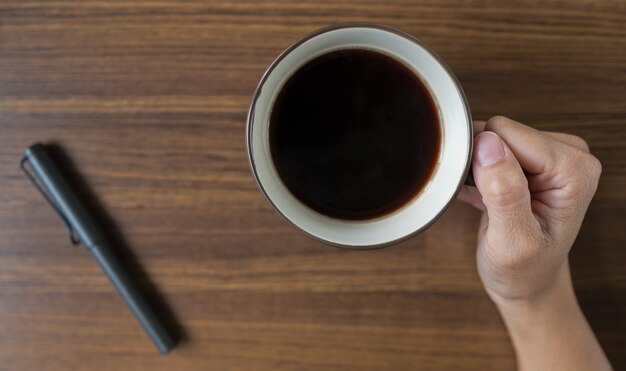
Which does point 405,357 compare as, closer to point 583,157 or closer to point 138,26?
point 583,157

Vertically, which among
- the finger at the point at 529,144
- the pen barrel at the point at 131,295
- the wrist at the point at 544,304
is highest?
the finger at the point at 529,144

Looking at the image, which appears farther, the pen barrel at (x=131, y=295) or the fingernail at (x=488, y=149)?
the pen barrel at (x=131, y=295)

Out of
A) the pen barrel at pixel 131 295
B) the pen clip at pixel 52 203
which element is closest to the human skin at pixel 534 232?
the pen barrel at pixel 131 295

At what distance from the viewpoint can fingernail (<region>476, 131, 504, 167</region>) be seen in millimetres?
587

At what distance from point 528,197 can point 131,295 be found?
22.2 inches

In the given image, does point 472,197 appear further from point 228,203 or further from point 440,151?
point 228,203

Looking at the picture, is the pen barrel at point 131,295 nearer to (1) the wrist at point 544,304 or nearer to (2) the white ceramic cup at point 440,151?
(2) the white ceramic cup at point 440,151

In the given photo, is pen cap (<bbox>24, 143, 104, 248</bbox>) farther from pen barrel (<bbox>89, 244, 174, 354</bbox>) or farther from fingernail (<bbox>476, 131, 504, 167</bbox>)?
fingernail (<bbox>476, 131, 504, 167</bbox>)

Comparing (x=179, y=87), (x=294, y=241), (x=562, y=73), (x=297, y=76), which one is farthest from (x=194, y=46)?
(x=562, y=73)

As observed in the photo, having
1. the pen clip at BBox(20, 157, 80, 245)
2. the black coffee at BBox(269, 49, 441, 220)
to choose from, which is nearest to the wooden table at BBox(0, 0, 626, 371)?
the pen clip at BBox(20, 157, 80, 245)

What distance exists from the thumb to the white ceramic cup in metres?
0.02

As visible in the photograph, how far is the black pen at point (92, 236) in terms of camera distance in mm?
763

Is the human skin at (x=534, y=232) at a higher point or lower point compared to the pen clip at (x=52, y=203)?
lower

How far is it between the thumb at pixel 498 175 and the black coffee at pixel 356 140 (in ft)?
0.27
